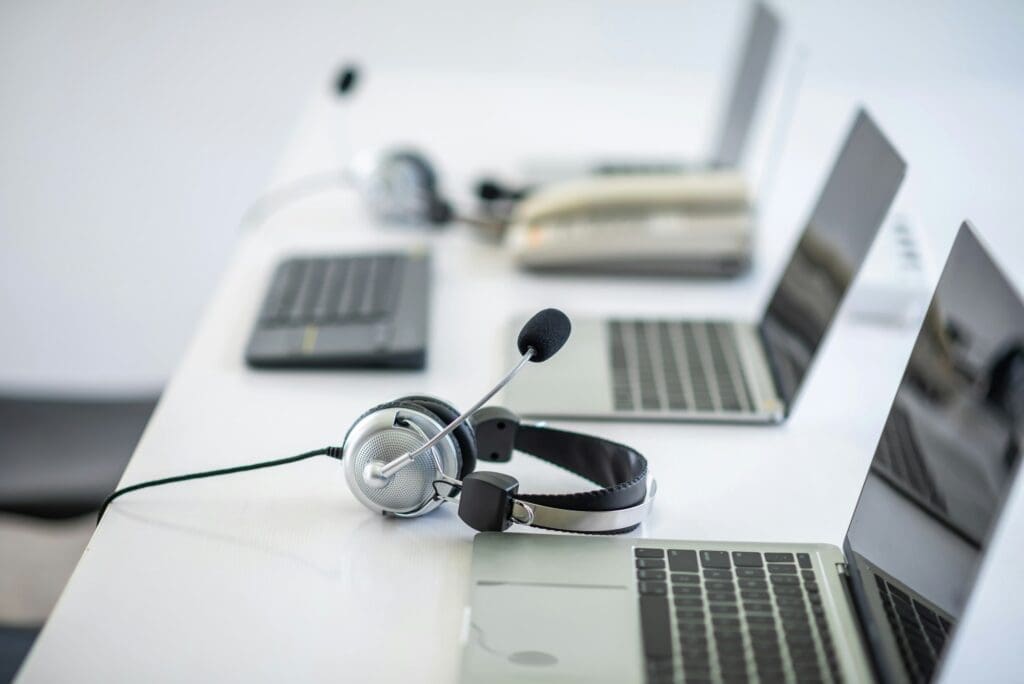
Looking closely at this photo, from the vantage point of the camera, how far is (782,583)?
2.56 feet

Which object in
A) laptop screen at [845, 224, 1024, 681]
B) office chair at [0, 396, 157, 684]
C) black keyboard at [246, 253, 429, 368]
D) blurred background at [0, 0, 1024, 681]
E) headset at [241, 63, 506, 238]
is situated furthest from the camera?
blurred background at [0, 0, 1024, 681]

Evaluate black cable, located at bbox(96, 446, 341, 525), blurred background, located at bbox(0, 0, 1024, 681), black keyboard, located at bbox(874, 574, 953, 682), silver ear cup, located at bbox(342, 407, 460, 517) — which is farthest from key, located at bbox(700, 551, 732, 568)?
blurred background, located at bbox(0, 0, 1024, 681)

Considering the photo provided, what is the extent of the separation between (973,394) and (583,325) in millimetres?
602

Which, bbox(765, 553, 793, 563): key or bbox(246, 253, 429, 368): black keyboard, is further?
bbox(246, 253, 429, 368): black keyboard

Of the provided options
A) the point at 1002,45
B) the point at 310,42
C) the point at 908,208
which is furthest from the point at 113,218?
the point at 1002,45

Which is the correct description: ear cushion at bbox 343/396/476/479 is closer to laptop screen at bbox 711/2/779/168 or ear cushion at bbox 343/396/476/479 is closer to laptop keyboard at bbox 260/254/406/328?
laptop keyboard at bbox 260/254/406/328

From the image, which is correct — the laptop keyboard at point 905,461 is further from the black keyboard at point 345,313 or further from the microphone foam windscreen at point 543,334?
the black keyboard at point 345,313

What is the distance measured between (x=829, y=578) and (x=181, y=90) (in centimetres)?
228

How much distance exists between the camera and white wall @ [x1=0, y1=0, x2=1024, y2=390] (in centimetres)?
247

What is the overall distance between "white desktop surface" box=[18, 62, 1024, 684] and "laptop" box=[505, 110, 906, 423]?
3 cm

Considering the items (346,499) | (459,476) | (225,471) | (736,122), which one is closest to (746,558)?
(459,476)

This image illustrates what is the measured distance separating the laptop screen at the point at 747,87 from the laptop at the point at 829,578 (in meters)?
0.86

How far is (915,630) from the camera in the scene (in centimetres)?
69

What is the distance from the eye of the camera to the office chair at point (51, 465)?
1.25 meters
